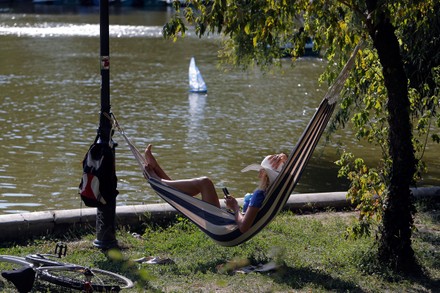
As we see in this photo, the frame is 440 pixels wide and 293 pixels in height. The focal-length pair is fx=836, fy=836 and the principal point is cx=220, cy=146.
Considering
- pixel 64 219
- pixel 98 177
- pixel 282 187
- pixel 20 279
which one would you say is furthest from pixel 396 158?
pixel 64 219

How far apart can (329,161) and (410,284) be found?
8621mm

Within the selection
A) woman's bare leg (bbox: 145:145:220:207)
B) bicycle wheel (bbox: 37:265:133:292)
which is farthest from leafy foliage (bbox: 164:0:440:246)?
bicycle wheel (bbox: 37:265:133:292)

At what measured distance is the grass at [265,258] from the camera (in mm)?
6672

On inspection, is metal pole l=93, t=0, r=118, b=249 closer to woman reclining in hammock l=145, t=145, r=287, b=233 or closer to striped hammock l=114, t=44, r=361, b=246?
woman reclining in hammock l=145, t=145, r=287, b=233

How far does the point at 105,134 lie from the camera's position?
785 cm

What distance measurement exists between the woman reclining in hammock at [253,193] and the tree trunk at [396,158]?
1007mm

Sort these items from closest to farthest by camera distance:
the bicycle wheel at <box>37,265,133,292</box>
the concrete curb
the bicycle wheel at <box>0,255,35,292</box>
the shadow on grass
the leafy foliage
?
the bicycle wheel at <box>0,255,35,292</box> < the bicycle wheel at <box>37,265,133,292</box> < the shadow on grass < the leafy foliage < the concrete curb

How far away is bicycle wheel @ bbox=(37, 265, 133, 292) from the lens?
611 centimetres

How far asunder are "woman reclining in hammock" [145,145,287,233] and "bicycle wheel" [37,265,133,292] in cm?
116

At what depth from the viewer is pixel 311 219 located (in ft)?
29.7

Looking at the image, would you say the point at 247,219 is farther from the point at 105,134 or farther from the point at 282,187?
the point at 105,134

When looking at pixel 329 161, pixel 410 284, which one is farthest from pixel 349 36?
pixel 329 161

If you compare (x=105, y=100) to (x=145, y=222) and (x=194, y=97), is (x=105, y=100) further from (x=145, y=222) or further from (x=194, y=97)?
(x=194, y=97)

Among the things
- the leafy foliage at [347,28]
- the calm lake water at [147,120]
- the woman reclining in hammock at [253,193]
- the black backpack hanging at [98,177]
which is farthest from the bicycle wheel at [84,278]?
the calm lake water at [147,120]
